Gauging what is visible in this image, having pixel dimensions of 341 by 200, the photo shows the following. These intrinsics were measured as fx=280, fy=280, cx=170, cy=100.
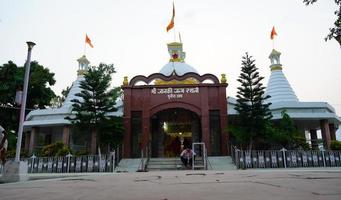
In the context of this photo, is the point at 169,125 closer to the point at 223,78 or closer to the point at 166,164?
the point at 223,78

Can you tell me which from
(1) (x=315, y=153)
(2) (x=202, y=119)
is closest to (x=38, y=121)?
(2) (x=202, y=119)

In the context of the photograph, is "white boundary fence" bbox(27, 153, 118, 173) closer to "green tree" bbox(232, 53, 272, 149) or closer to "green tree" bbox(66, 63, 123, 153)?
"green tree" bbox(66, 63, 123, 153)

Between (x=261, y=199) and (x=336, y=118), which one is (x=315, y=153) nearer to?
(x=336, y=118)

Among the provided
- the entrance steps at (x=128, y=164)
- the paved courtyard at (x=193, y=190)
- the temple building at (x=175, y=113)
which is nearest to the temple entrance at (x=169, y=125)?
the temple building at (x=175, y=113)

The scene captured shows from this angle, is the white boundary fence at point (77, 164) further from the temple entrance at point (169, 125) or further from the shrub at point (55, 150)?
the temple entrance at point (169, 125)

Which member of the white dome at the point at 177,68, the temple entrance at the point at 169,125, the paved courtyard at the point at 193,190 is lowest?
the paved courtyard at the point at 193,190

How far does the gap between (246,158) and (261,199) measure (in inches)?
511

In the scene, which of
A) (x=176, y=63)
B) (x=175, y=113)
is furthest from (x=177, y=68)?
(x=175, y=113)

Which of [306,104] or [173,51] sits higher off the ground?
[173,51]

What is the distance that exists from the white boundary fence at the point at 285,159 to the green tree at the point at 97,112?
7404mm

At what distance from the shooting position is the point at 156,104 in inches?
760

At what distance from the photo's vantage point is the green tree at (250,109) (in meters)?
16.7

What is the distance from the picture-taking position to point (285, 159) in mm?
14906

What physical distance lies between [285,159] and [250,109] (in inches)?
142
